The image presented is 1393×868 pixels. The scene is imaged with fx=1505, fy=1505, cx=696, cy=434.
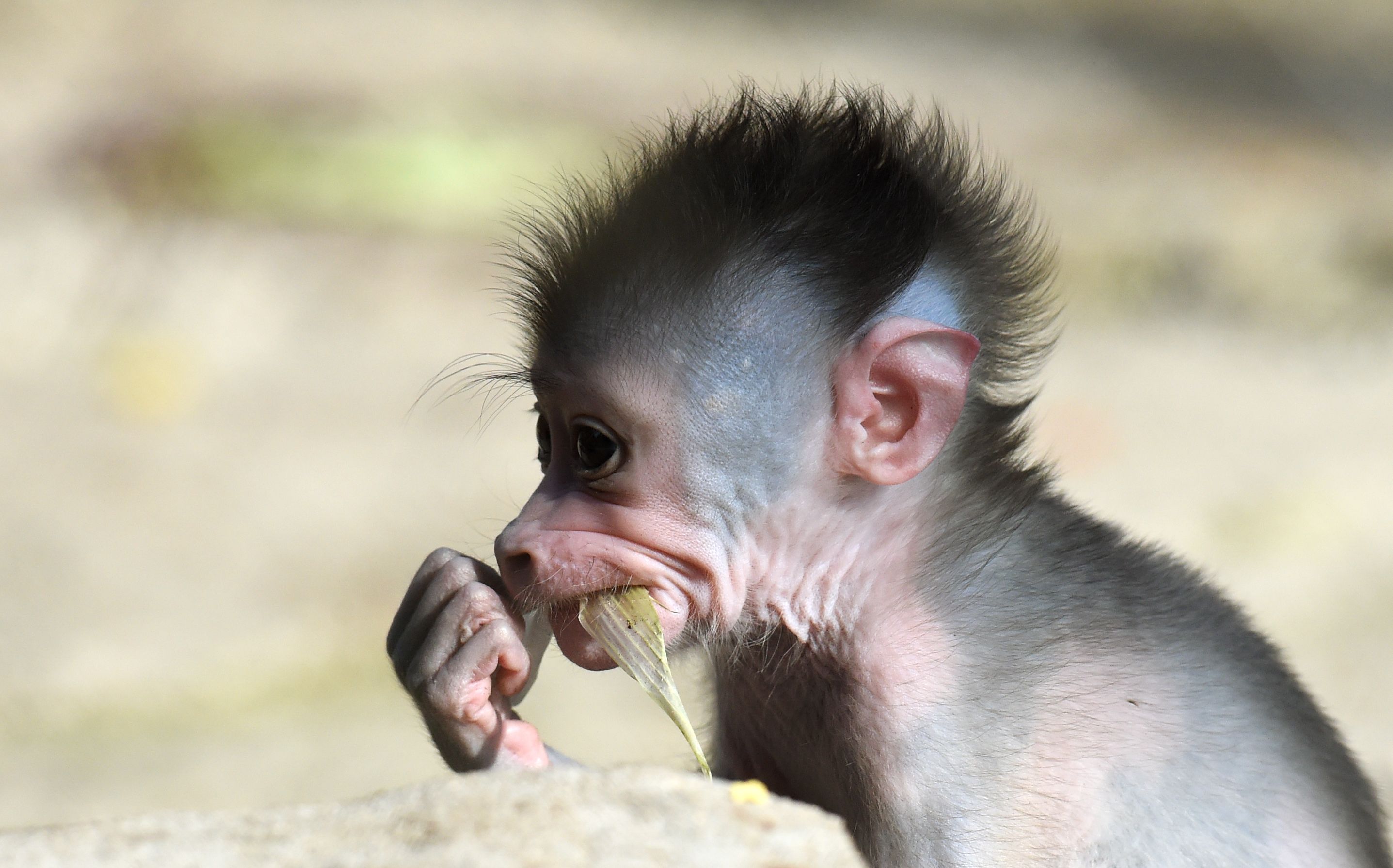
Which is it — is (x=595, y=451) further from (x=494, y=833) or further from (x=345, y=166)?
(x=345, y=166)

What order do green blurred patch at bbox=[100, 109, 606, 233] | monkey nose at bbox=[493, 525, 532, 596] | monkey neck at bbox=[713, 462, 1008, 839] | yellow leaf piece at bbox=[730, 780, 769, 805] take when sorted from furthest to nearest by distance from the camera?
green blurred patch at bbox=[100, 109, 606, 233], monkey neck at bbox=[713, 462, 1008, 839], monkey nose at bbox=[493, 525, 532, 596], yellow leaf piece at bbox=[730, 780, 769, 805]

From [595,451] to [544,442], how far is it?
0.25 meters

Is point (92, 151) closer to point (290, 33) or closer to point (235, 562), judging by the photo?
point (290, 33)

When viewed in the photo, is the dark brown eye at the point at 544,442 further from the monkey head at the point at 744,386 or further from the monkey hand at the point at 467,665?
the monkey hand at the point at 467,665

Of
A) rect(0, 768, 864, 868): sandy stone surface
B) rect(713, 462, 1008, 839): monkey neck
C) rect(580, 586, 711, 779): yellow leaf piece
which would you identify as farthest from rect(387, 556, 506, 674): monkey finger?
rect(0, 768, 864, 868): sandy stone surface

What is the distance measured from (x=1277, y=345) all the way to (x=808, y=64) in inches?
124

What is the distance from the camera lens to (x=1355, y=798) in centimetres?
365

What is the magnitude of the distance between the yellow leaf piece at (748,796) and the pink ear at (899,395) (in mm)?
1045

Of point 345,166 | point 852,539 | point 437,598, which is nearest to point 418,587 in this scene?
point 437,598

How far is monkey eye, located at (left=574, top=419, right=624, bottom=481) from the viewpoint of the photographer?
308 centimetres

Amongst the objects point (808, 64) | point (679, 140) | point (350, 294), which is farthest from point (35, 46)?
point (679, 140)

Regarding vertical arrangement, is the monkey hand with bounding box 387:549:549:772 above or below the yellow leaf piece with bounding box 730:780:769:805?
above

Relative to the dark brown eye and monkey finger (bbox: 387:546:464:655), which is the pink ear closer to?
the dark brown eye

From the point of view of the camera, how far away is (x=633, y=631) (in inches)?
122
